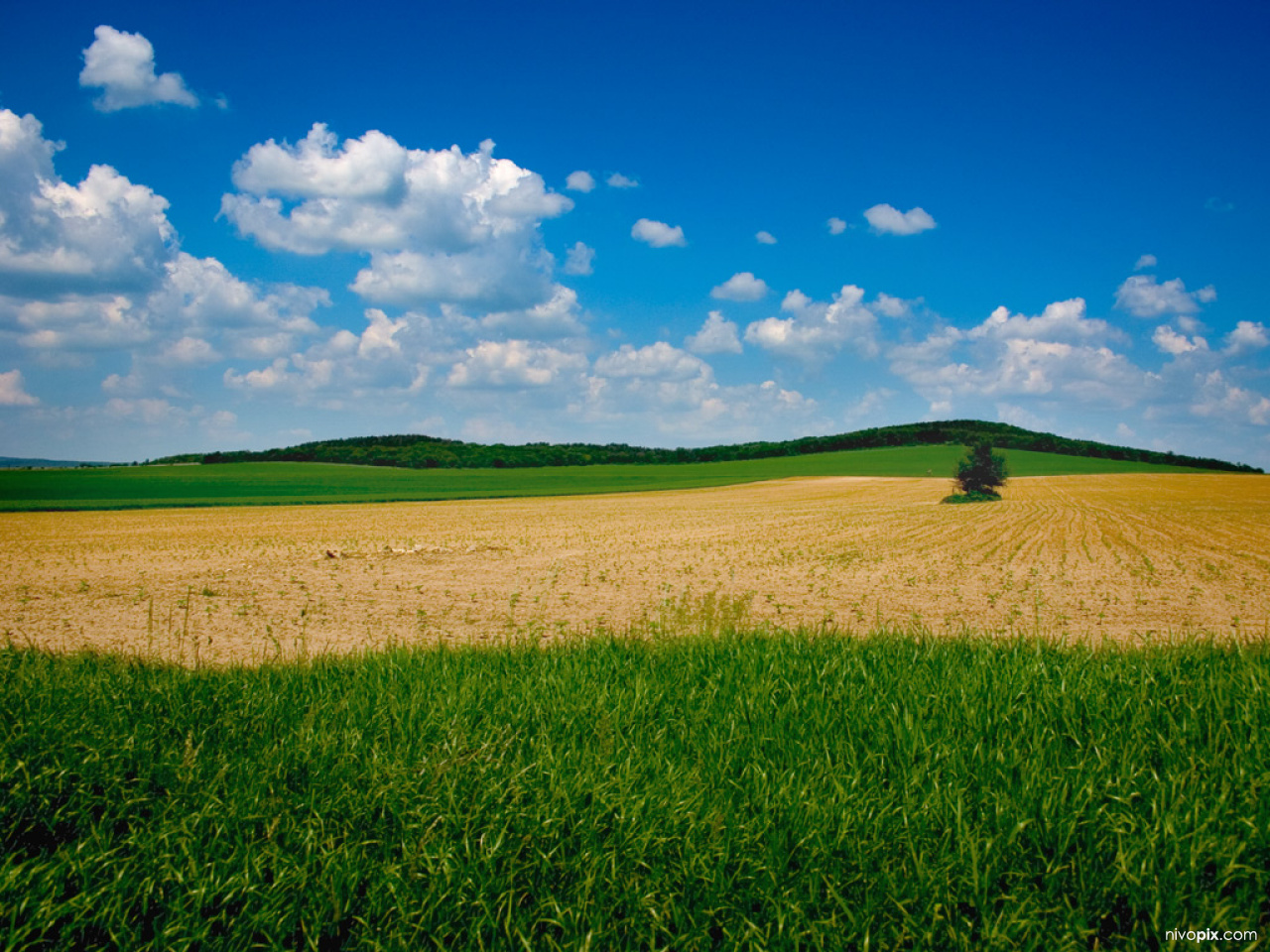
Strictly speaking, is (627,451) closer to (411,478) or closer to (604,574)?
(411,478)

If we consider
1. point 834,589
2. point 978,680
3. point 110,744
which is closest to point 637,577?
point 834,589

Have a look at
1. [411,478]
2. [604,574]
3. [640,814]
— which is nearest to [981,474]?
[604,574]

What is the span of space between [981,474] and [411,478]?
6544 centimetres

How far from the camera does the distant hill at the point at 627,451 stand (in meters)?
110

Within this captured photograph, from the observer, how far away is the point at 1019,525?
34.8m

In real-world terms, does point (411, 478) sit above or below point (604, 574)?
above

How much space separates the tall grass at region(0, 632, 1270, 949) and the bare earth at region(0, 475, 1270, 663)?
11.3 ft

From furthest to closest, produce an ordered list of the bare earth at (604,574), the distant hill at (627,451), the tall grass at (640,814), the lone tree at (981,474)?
1. the distant hill at (627,451)
2. the lone tree at (981,474)
3. the bare earth at (604,574)
4. the tall grass at (640,814)

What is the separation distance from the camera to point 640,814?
3.47m

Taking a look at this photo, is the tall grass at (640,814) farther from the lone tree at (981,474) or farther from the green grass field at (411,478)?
the green grass field at (411,478)

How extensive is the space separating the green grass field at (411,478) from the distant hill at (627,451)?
689 cm

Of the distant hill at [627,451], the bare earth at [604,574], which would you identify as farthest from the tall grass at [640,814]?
the distant hill at [627,451]

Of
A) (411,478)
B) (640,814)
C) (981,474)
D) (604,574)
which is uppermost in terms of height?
(981,474)

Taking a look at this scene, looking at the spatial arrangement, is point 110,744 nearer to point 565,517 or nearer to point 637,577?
point 637,577
